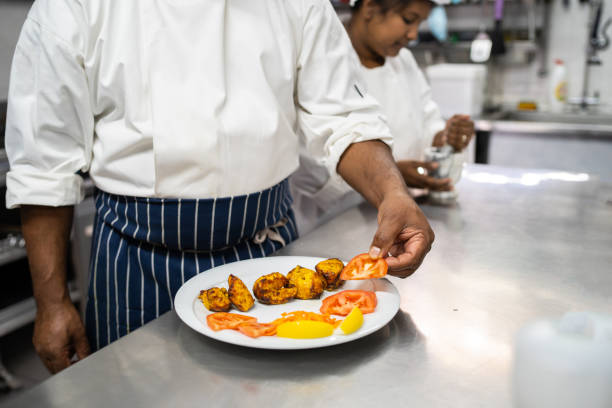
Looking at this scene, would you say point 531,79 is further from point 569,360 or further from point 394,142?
point 569,360

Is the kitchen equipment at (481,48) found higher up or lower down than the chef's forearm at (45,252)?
higher up

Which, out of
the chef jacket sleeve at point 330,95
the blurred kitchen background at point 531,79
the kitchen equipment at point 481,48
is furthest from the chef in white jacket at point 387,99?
the kitchen equipment at point 481,48

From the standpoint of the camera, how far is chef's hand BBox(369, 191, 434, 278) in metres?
0.98

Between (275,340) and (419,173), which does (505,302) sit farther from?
(419,173)

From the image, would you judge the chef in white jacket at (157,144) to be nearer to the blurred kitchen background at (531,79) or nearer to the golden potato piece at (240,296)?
the golden potato piece at (240,296)

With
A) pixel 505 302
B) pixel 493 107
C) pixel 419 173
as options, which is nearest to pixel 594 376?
pixel 505 302

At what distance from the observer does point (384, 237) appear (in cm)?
101

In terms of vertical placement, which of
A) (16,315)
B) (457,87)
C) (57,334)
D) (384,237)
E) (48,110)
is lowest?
(16,315)

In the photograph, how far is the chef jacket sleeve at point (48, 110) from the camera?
113 centimetres

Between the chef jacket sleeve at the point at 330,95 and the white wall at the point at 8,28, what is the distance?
1.84 metres

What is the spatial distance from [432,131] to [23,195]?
66.6 inches

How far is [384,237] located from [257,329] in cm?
32

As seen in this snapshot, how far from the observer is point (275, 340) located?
789 millimetres

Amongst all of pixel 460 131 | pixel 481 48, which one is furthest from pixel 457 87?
pixel 460 131
